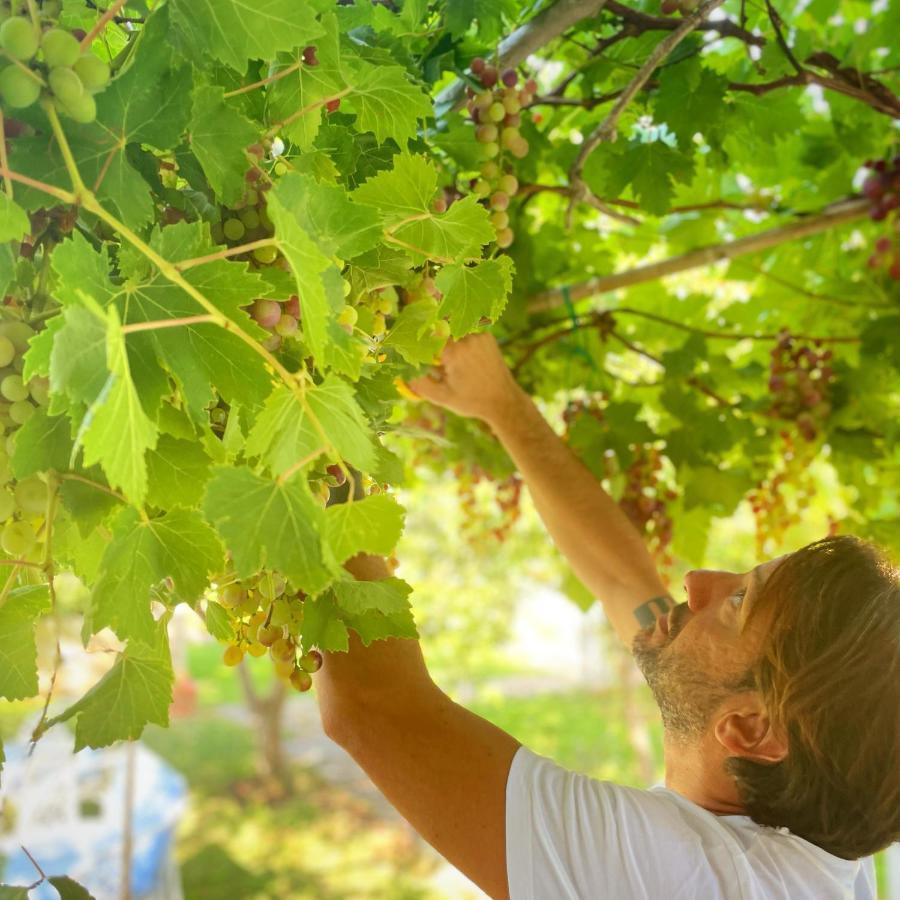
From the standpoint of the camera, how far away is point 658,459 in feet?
5.74

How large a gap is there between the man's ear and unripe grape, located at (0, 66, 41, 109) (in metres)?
0.96

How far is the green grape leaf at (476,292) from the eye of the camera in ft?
2.30

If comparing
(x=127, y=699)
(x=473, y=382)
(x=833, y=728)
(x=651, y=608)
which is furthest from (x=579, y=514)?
(x=127, y=699)

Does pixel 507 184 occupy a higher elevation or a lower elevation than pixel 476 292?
higher

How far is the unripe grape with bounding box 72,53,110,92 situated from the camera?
47cm

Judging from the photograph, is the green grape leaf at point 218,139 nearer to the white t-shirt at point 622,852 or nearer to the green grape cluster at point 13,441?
the green grape cluster at point 13,441

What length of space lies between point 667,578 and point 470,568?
5810mm

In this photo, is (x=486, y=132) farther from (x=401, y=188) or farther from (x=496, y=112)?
(x=401, y=188)

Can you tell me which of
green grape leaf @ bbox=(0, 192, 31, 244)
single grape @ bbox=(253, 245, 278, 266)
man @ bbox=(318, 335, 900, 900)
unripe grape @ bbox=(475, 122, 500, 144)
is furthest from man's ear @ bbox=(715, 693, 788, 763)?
green grape leaf @ bbox=(0, 192, 31, 244)

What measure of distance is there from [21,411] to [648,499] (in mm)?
1313

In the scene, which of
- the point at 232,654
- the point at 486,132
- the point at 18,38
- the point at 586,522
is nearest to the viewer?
the point at 18,38

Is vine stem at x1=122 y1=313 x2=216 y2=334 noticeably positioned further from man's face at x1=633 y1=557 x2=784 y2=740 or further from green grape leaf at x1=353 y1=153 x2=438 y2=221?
man's face at x1=633 y1=557 x2=784 y2=740

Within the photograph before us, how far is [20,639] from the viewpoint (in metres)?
0.64

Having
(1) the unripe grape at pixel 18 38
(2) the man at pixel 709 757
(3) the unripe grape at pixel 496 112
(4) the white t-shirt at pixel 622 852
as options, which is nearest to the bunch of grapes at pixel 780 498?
(2) the man at pixel 709 757
